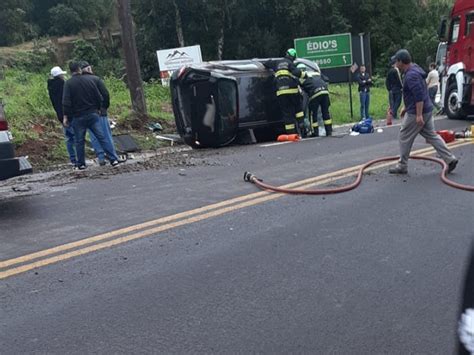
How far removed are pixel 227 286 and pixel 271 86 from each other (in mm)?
8153

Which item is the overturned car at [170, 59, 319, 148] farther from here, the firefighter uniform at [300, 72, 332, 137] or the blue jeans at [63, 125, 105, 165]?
the blue jeans at [63, 125, 105, 165]

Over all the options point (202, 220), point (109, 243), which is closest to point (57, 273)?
point (109, 243)

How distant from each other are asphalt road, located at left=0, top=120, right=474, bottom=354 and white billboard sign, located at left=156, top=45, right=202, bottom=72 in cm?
1193

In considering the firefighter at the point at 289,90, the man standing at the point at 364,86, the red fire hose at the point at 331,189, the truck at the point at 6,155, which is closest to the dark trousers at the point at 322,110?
the firefighter at the point at 289,90

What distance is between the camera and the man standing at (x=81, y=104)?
856 cm

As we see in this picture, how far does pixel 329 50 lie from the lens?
17.6m

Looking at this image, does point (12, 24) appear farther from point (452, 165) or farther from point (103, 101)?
point (452, 165)

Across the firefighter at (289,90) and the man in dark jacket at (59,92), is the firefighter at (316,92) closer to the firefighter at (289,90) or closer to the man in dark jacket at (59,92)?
the firefighter at (289,90)

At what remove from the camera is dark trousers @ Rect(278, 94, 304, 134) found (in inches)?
440

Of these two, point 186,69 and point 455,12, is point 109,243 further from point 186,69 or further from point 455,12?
point 455,12

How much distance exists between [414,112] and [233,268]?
4.23 m

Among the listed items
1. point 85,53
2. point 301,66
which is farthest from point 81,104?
point 85,53

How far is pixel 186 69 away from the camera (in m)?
10.9

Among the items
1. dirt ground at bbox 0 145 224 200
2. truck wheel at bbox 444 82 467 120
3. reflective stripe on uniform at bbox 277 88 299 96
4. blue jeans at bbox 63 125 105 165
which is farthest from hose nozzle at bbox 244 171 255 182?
truck wheel at bbox 444 82 467 120
